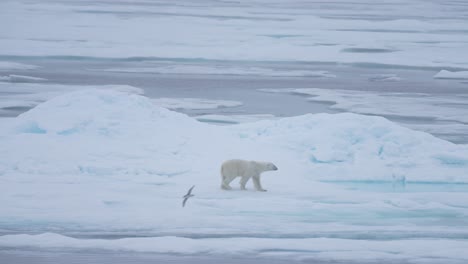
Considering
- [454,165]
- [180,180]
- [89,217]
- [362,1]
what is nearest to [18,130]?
[180,180]

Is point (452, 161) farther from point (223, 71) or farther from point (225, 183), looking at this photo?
point (223, 71)

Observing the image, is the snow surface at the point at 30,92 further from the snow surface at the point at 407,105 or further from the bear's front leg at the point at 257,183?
the bear's front leg at the point at 257,183

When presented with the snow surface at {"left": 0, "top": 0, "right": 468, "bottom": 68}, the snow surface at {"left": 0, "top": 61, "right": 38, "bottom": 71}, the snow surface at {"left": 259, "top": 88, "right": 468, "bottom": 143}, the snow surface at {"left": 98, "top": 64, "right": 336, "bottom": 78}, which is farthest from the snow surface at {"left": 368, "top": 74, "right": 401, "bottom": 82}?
the snow surface at {"left": 0, "top": 61, "right": 38, "bottom": 71}

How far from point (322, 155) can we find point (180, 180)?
1.20 meters

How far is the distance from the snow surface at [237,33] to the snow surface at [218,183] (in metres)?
9.51

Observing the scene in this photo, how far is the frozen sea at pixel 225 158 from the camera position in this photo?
5.62 meters

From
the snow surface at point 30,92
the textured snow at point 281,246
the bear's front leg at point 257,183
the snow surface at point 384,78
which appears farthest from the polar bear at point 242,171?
the snow surface at point 384,78

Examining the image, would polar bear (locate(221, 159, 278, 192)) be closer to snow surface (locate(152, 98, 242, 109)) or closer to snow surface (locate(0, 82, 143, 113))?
snow surface (locate(152, 98, 242, 109))

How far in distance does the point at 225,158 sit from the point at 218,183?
1.91ft

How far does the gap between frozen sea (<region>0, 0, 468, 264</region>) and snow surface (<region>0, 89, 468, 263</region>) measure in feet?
0.05

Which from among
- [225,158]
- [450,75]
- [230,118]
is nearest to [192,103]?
[230,118]

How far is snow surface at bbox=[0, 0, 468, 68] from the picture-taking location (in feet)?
60.0

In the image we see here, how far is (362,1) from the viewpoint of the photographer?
3669 centimetres

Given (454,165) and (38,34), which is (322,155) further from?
(38,34)
